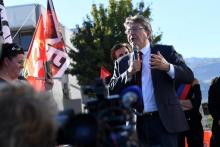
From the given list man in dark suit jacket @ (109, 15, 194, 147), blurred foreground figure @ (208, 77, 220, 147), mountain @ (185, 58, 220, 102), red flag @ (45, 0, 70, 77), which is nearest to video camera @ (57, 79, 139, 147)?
man in dark suit jacket @ (109, 15, 194, 147)

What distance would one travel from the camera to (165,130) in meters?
4.25

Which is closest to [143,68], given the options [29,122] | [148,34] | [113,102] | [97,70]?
[148,34]

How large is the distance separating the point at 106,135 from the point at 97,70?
2661cm

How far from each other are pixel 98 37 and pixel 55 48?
2023 cm

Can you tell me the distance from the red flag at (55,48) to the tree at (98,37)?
1695 centimetres

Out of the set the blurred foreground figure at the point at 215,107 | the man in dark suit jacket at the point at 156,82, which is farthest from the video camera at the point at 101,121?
the blurred foreground figure at the point at 215,107

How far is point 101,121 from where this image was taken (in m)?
1.69

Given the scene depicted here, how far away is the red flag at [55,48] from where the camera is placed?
9180 mm

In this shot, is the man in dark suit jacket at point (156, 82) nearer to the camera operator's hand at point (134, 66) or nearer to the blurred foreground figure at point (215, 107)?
the camera operator's hand at point (134, 66)

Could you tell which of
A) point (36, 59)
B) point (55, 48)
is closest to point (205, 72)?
point (55, 48)

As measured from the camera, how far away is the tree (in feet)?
92.5

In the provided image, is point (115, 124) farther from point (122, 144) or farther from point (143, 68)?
point (143, 68)

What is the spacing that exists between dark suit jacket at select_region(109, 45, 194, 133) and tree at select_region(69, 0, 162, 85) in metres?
22.5

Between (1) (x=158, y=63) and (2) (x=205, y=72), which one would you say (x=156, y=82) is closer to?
(1) (x=158, y=63)
